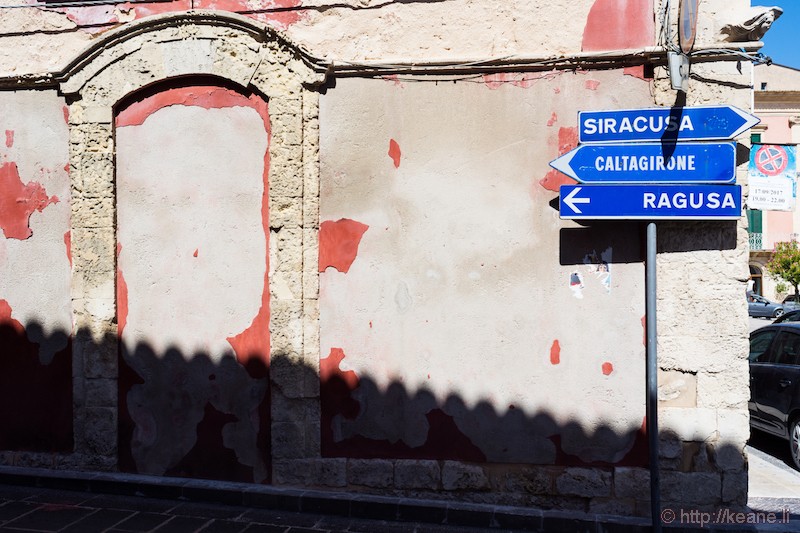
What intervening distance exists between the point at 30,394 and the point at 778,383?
22.6 ft

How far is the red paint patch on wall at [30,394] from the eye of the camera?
507cm

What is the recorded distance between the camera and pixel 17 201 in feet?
16.8

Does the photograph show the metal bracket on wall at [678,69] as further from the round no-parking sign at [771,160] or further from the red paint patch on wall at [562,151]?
the round no-parking sign at [771,160]

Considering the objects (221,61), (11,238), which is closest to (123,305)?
(11,238)

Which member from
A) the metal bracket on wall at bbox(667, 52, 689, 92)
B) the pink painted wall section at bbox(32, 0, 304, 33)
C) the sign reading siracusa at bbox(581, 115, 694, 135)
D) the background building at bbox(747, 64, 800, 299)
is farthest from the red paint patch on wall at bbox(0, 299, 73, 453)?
the background building at bbox(747, 64, 800, 299)

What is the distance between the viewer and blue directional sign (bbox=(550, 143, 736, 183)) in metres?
3.95

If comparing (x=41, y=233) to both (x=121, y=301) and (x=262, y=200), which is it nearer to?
(x=121, y=301)

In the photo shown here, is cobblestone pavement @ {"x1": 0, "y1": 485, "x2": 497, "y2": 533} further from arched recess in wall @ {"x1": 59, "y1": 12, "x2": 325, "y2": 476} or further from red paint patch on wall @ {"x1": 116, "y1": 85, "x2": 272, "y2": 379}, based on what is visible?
red paint patch on wall @ {"x1": 116, "y1": 85, "x2": 272, "y2": 379}

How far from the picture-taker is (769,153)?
584 cm

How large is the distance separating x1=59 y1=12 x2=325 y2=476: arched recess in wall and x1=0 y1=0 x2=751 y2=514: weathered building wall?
18 millimetres

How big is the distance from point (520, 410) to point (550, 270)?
104 cm

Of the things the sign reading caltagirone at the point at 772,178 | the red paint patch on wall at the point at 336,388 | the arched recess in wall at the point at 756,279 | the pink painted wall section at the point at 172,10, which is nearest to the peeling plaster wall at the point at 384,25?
the pink painted wall section at the point at 172,10

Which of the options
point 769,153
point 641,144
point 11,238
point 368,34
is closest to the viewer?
point 641,144

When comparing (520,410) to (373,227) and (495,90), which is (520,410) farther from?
(495,90)
